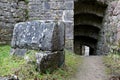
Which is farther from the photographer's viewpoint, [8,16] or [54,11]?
[54,11]

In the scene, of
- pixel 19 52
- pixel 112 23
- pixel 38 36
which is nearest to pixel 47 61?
pixel 38 36

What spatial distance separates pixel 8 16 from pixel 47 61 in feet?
13.1

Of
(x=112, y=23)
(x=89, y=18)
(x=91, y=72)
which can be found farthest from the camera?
(x=89, y=18)

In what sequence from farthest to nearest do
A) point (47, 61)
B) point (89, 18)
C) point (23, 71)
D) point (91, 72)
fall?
point (89, 18) → point (91, 72) → point (47, 61) → point (23, 71)

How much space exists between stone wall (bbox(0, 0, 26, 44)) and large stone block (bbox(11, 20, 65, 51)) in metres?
2.88

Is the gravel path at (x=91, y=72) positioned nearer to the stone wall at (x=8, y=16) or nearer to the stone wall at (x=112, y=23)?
the stone wall at (x=112, y=23)

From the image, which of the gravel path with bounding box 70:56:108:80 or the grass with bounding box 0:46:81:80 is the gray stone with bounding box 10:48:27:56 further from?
the gravel path with bounding box 70:56:108:80

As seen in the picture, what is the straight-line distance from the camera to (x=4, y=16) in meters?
8.60

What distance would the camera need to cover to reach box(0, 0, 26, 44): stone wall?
27.9ft

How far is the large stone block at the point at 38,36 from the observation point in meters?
5.32

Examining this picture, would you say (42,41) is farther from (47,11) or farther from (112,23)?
(112,23)

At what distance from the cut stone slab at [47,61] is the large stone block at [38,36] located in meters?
0.13

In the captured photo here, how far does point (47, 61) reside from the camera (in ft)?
17.1

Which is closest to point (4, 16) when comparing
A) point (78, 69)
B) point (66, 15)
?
point (66, 15)
